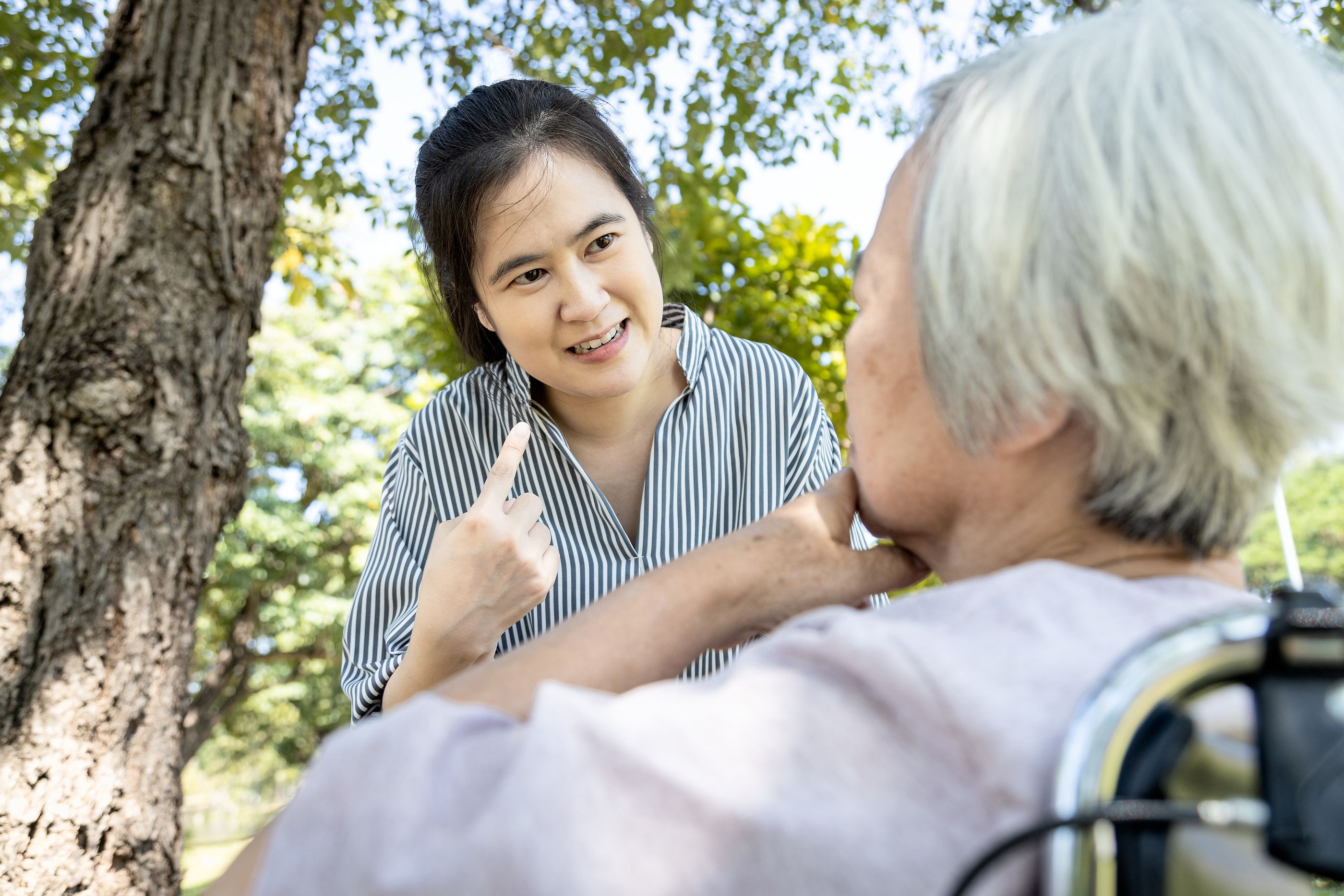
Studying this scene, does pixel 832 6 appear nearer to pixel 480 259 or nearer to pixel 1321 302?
pixel 480 259

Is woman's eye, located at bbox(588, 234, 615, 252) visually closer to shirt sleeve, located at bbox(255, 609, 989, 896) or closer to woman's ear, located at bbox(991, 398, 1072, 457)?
woman's ear, located at bbox(991, 398, 1072, 457)

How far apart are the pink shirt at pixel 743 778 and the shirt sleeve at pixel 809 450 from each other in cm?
141

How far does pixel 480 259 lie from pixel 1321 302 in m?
1.72

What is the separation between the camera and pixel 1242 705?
703mm

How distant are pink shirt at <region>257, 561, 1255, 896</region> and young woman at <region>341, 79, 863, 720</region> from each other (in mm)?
1228

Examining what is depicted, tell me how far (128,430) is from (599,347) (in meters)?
1.37

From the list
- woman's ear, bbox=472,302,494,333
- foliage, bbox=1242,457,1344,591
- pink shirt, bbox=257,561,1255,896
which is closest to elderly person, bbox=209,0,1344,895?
pink shirt, bbox=257,561,1255,896

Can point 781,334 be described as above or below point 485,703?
above

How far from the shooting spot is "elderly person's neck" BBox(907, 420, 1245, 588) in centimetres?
100

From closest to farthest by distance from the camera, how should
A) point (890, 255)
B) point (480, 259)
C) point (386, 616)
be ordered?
point (890, 255) → point (386, 616) → point (480, 259)

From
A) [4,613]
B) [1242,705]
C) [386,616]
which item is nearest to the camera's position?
[1242,705]

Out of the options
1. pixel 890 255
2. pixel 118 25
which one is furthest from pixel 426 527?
pixel 118 25

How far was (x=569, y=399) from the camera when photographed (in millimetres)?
2369

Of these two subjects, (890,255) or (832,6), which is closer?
(890,255)
